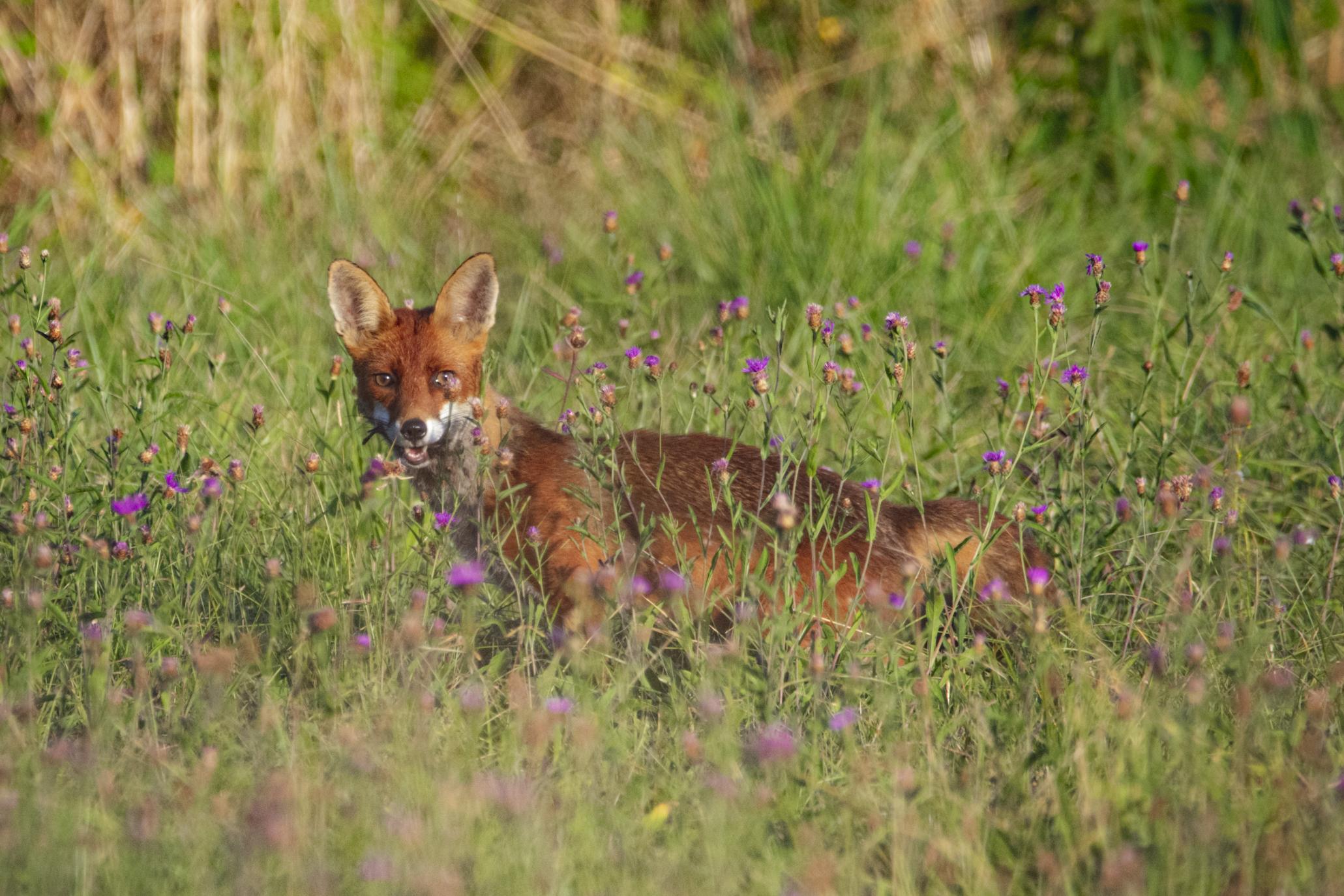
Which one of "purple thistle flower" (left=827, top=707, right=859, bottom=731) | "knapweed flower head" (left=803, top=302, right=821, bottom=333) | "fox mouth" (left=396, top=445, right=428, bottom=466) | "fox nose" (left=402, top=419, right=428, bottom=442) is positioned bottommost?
"purple thistle flower" (left=827, top=707, right=859, bottom=731)

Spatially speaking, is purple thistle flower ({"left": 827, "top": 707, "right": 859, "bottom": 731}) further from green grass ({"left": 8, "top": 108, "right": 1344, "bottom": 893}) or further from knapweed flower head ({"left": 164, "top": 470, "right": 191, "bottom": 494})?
knapweed flower head ({"left": 164, "top": 470, "right": 191, "bottom": 494})

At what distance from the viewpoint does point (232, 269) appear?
609cm

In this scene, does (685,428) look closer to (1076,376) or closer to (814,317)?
(814,317)

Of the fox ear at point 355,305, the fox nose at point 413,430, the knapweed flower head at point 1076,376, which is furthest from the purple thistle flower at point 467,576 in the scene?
the fox ear at point 355,305

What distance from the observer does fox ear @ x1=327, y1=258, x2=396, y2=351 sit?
445 centimetres

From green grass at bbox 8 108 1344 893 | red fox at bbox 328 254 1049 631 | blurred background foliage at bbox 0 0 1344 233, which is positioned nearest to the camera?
green grass at bbox 8 108 1344 893

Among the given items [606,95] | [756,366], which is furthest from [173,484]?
[606,95]

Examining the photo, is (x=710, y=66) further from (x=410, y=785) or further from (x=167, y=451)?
(x=410, y=785)

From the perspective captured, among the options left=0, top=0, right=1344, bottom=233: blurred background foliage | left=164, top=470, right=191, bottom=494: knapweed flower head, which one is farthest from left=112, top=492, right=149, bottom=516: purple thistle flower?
left=0, top=0, right=1344, bottom=233: blurred background foliage

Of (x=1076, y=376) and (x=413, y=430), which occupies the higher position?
(x=1076, y=376)

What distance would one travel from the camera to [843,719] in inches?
113

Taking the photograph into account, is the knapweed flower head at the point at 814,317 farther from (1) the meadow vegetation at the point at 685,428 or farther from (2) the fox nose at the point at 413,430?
(2) the fox nose at the point at 413,430

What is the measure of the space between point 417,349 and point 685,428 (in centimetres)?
94

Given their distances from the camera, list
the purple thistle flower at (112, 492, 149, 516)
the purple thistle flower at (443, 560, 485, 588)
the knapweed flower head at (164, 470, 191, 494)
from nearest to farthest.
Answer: the purple thistle flower at (443, 560, 485, 588)
the purple thistle flower at (112, 492, 149, 516)
the knapweed flower head at (164, 470, 191, 494)
